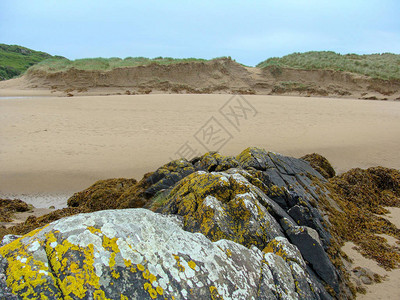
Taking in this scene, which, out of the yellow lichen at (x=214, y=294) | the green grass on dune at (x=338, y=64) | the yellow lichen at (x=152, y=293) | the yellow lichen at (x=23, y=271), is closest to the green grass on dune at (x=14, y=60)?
the green grass on dune at (x=338, y=64)

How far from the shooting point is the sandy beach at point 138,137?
801 cm

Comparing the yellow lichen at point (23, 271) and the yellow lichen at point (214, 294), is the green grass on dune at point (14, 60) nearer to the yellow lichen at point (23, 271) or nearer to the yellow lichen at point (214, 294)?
the yellow lichen at point (23, 271)

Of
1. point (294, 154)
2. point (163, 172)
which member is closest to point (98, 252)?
point (163, 172)

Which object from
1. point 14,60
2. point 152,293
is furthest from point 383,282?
point 14,60

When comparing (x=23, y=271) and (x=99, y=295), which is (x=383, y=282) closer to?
(x=99, y=295)

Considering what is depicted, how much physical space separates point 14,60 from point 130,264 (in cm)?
7891

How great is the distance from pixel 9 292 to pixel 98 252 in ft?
1.70

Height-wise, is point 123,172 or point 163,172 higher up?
point 163,172

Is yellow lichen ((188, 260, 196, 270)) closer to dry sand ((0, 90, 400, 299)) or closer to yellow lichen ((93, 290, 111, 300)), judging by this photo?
yellow lichen ((93, 290, 111, 300))

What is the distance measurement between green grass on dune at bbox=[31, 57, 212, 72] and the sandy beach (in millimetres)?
13346

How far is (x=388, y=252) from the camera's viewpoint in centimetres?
459

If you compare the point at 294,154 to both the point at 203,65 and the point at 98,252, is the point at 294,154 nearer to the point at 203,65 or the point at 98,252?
the point at 98,252

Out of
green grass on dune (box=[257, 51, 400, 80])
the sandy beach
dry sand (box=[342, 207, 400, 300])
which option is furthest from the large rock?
green grass on dune (box=[257, 51, 400, 80])

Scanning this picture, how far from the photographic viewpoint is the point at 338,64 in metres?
33.1
